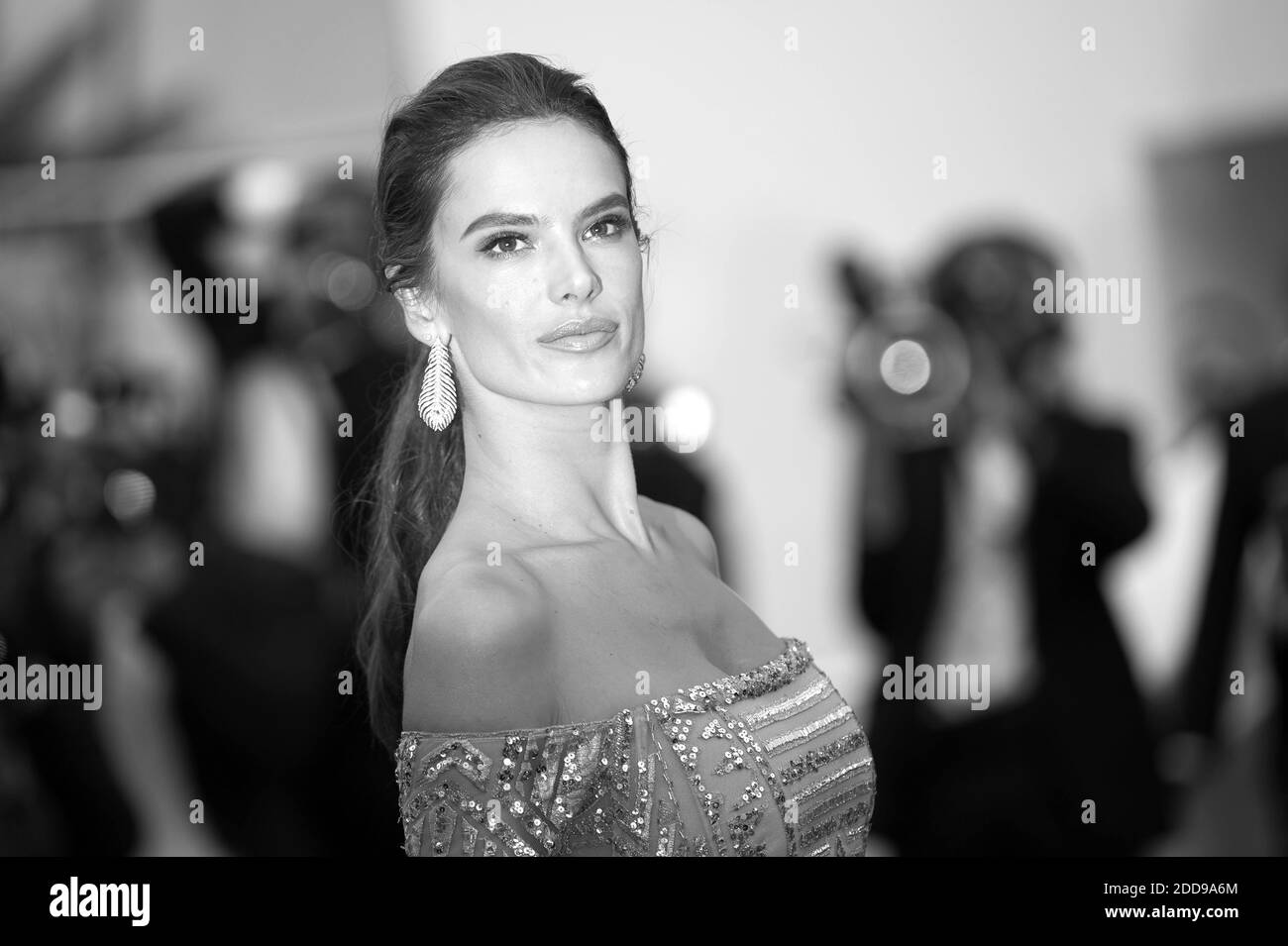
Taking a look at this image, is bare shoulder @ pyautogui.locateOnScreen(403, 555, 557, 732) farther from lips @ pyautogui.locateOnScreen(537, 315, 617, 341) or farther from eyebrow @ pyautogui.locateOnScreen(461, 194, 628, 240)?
eyebrow @ pyautogui.locateOnScreen(461, 194, 628, 240)

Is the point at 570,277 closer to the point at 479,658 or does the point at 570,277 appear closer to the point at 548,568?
the point at 548,568

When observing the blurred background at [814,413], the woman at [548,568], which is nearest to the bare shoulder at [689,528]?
the woman at [548,568]

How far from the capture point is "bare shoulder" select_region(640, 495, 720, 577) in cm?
197

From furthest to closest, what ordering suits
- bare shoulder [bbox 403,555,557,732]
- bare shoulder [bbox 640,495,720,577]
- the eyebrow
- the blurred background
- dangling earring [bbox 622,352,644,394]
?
the blurred background → bare shoulder [bbox 640,495,720,577] → dangling earring [bbox 622,352,644,394] → the eyebrow → bare shoulder [bbox 403,555,557,732]

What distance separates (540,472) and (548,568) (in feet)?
0.53

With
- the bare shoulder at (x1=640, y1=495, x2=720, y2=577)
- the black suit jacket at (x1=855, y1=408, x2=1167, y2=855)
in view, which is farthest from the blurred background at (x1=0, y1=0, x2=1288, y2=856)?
the bare shoulder at (x1=640, y1=495, x2=720, y2=577)

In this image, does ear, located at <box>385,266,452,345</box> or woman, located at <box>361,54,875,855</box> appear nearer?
woman, located at <box>361,54,875,855</box>

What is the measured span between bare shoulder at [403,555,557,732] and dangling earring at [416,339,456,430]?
31cm

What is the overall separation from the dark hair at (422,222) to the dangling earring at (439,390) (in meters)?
0.03

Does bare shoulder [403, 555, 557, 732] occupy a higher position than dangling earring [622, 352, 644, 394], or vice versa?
dangling earring [622, 352, 644, 394]

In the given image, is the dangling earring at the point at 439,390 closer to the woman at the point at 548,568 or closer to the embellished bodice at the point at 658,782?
the woman at the point at 548,568

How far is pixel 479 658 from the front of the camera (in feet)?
4.89

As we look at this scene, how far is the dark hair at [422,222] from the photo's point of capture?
1725mm

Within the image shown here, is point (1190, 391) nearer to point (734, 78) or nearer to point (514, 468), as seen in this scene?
point (734, 78)
